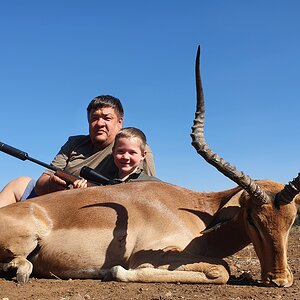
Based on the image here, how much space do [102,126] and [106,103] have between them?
1.27 ft

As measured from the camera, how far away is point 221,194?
6824 mm

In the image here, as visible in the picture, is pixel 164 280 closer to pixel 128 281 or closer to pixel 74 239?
pixel 128 281

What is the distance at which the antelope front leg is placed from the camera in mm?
6152

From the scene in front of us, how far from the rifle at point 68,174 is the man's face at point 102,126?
0.85m

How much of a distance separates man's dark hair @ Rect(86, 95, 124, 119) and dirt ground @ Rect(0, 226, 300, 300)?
3.33 m

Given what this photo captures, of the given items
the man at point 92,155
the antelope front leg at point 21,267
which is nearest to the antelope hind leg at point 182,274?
the antelope front leg at point 21,267

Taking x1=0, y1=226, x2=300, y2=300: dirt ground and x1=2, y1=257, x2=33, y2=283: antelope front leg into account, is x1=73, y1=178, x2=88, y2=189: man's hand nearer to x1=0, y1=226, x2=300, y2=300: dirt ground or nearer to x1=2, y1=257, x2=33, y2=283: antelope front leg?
x1=2, y1=257, x2=33, y2=283: antelope front leg

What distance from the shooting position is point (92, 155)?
28.9ft

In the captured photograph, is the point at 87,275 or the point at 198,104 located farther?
the point at 87,275

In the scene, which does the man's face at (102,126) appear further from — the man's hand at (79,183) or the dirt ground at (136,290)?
the dirt ground at (136,290)

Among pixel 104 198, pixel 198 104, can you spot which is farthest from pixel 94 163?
pixel 198 104

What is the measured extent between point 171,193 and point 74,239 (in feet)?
4.08

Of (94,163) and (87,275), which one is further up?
(94,163)

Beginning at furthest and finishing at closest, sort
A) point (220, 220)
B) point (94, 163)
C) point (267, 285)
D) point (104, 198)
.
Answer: point (94, 163)
point (104, 198)
point (220, 220)
point (267, 285)
